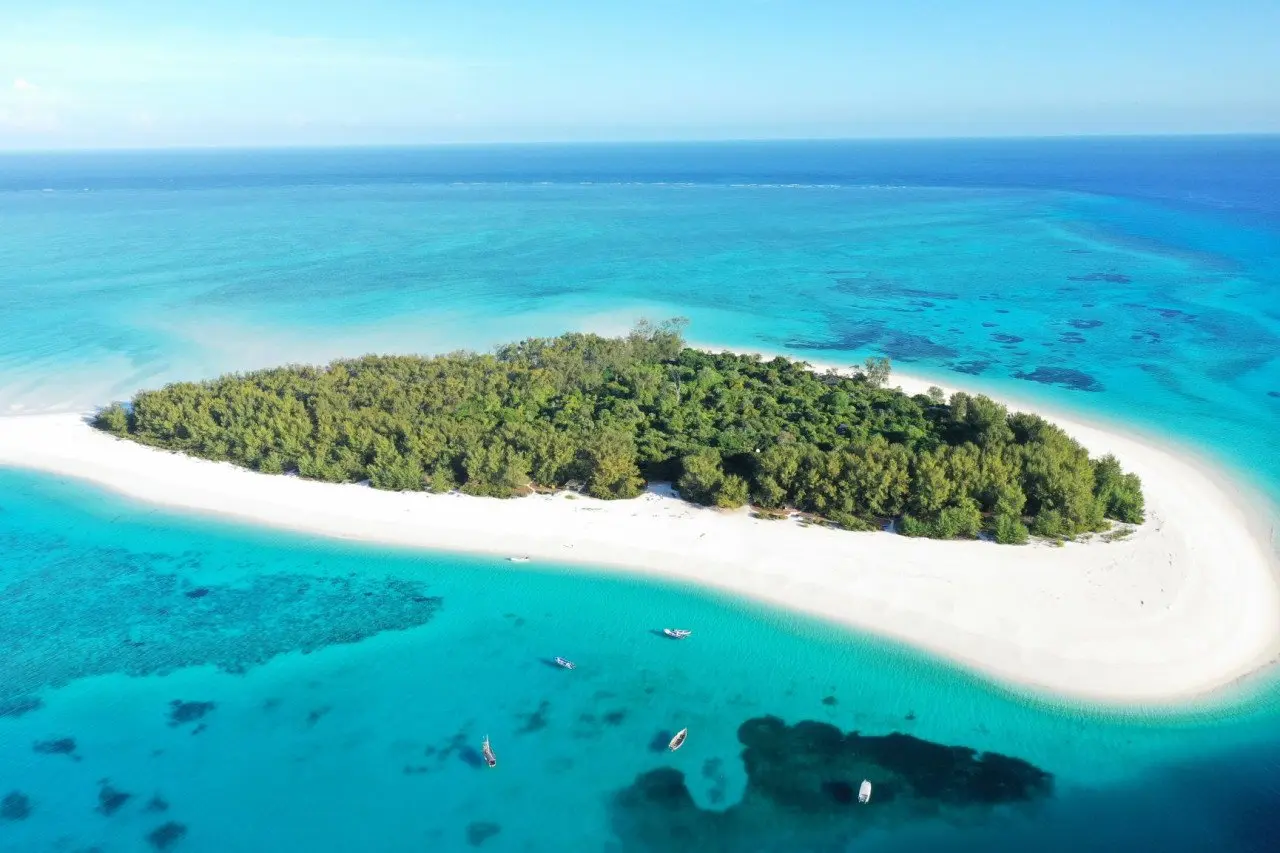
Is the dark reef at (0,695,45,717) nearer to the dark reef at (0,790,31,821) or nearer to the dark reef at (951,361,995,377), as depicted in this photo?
the dark reef at (0,790,31,821)

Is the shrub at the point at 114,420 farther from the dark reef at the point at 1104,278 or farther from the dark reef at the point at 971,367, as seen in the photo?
the dark reef at the point at 1104,278

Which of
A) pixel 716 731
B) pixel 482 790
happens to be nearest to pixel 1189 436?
pixel 716 731

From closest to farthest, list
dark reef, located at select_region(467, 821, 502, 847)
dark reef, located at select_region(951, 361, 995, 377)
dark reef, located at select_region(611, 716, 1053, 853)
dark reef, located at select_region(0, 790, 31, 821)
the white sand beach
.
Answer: dark reef, located at select_region(611, 716, 1053, 853)
dark reef, located at select_region(467, 821, 502, 847)
dark reef, located at select_region(0, 790, 31, 821)
the white sand beach
dark reef, located at select_region(951, 361, 995, 377)

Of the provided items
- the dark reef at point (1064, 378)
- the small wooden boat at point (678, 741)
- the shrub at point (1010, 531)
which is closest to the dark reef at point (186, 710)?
the small wooden boat at point (678, 741)

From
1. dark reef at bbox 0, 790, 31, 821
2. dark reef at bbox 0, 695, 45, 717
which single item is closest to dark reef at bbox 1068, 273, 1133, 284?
dark reef at bbox 0, 695, 45, 717

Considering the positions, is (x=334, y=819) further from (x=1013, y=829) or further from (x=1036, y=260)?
(x=1036, y=260)

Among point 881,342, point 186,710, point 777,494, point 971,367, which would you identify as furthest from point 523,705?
point 881,342

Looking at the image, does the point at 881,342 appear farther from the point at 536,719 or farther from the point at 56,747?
the point at 56,747
